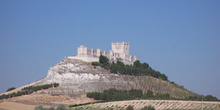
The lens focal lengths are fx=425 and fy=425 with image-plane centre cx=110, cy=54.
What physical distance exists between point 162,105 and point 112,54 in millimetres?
51531

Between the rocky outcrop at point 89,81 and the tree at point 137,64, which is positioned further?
the tree at point 137,64

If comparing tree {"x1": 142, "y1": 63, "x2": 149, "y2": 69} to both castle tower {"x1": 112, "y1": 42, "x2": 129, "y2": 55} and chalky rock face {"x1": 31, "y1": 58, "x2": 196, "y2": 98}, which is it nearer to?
castle tower {"x1": 112, "y1": 42, "x2": 129, "y2": 55}

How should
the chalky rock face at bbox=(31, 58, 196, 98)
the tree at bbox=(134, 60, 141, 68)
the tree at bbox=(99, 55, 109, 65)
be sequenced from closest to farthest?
1. the chalky rock face at bbox=(31, 58, 196, 98)
2. the tree at bbox=(99, 55, 109, 65)
3. the tree at bbox=(134, 60, 141, 68)

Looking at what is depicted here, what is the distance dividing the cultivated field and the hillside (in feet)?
58.3

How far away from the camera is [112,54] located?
12938 cm

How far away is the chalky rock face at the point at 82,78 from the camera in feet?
341

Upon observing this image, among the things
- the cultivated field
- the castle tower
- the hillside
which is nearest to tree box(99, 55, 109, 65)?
the hillside

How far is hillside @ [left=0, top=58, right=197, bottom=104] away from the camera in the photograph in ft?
337

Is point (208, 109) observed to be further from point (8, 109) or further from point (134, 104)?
point (8, 109)

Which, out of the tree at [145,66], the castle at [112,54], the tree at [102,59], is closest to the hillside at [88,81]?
the castle at [112,54]

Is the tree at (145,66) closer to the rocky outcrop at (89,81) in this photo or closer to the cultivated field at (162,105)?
the rocky outcrop at (89,81)

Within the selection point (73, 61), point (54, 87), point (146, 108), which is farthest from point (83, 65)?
point (146, 108)

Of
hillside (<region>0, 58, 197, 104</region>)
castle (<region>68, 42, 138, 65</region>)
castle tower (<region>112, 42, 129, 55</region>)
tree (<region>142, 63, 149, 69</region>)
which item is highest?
castle tower (<region>112, 42, 129, 55</region>)

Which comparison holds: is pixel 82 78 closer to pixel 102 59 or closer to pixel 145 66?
pixel 102 59
